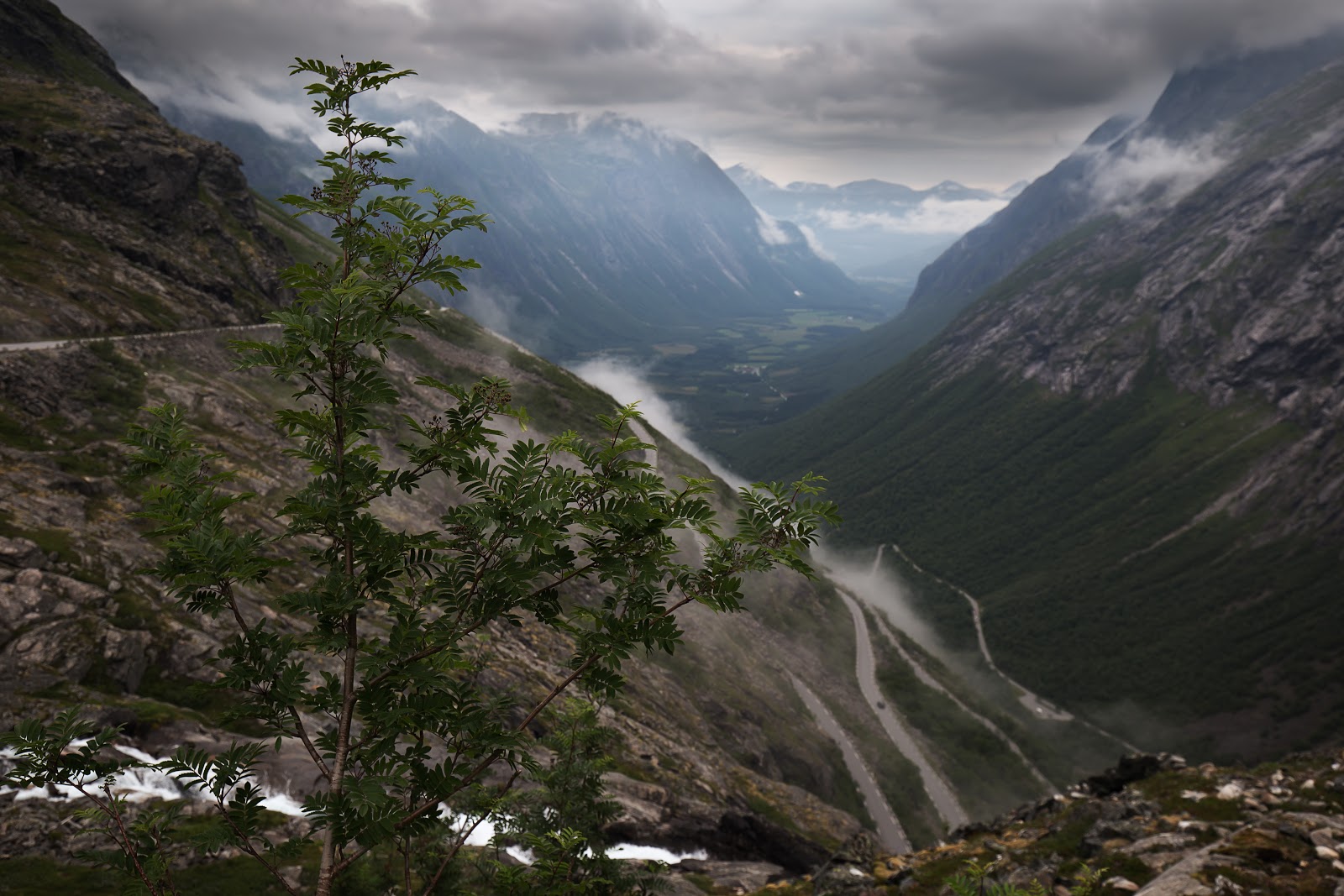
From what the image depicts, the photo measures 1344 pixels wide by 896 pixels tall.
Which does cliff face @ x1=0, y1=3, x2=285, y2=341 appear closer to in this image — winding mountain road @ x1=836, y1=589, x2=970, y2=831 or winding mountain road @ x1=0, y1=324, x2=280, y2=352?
winding mountain road @ x1=0, y1=324, x2=280, y2=352

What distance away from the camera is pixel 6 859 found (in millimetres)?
26234

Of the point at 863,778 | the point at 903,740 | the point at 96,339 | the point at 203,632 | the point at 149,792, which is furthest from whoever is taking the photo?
the point at 903,740

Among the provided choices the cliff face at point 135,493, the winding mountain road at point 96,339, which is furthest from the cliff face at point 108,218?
the winding mountain road at point 96,339

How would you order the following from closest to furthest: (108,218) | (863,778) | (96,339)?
1. (96,339)
2. (108,218)
3. (863,778)

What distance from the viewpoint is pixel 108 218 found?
108 m

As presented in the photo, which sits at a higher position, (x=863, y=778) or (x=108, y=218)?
(x=108, y=218)

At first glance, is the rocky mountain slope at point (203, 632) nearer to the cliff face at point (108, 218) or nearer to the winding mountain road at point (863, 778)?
the cliff face at point (108, 218)

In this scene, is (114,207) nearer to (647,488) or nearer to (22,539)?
(22,539)

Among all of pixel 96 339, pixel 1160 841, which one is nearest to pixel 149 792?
pixel 1160 841

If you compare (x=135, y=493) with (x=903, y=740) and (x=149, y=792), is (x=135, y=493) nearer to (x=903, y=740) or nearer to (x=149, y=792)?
(x=149, y=792)

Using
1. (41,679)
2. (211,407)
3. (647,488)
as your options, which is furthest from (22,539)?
(647,488)

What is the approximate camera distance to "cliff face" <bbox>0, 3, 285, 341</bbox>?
86.9m

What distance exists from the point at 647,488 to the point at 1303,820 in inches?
1244

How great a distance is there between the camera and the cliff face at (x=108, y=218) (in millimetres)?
86938
